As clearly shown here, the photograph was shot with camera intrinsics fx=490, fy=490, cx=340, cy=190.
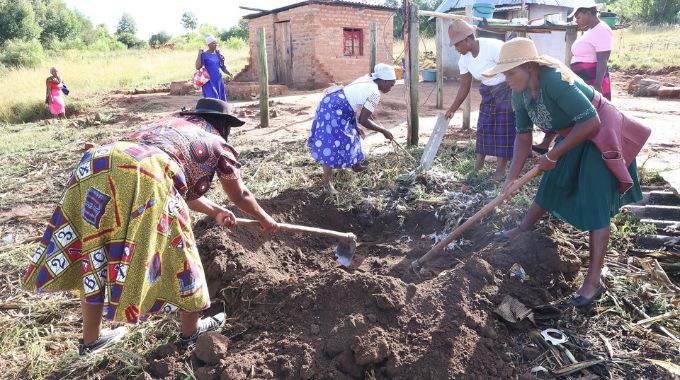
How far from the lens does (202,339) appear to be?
254 centimetres

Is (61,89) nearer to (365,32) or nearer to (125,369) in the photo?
(365,32)

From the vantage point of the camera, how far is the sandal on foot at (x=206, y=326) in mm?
2688

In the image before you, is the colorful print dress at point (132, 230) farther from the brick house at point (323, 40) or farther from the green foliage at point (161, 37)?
the green foliage at point (161, 37)

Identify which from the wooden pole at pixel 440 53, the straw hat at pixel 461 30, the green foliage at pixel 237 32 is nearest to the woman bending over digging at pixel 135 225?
the straw hat at pixel 461 30

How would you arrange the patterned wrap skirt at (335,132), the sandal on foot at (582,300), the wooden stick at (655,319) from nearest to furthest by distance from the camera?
1. the wooden stick at (655,319)
2. the sandal on foot at (582,300)
3. the patterned wrap skirt at (335,132)

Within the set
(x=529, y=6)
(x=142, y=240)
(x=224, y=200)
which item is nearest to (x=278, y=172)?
(x=224, y=200)

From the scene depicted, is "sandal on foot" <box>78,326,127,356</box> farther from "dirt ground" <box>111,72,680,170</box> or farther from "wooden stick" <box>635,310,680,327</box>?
"dirt ground" <box>111,72,680,170</box>

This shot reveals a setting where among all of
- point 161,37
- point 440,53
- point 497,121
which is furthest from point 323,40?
point 161,37

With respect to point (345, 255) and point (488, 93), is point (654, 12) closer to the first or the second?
point (488, 93)

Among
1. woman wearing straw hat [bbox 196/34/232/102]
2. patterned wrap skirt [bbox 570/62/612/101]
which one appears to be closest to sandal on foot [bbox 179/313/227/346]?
patterned wrap skirt [bbox 570/62/612/101]

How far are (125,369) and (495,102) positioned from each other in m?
3.70

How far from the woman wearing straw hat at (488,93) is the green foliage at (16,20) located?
3243 centimetres

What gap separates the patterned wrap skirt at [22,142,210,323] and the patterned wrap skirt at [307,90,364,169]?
2.42 m

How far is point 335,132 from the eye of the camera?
4.64m
